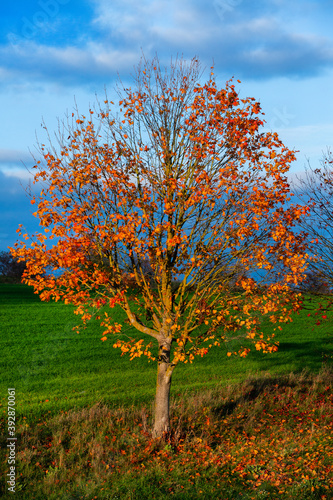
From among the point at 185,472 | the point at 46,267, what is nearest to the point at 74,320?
the point at 46,267

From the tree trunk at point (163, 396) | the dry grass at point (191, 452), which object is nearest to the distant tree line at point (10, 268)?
the dry grass at point (191, 452)

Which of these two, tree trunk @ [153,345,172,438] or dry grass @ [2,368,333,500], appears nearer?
dry grass @ [2,368,333,500]

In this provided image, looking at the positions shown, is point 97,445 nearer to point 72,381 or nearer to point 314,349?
point 72,381

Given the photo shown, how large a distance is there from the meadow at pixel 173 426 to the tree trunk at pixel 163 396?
1.26ft

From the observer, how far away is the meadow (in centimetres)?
841

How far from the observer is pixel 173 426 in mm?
11586

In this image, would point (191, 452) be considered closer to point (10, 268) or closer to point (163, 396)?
point (163, 396)

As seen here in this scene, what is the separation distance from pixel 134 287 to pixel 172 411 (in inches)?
164

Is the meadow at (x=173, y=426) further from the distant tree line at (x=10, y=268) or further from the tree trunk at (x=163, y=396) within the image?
the distant tree line at (x=10, y=268)

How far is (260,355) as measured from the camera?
70.2 feet

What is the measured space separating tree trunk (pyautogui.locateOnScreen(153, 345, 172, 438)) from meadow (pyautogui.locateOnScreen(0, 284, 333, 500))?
1.26 feet

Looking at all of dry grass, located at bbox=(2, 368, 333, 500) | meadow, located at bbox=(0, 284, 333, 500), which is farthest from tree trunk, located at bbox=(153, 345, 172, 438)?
meadow, located at bbox=(0, 284, 333, 500)

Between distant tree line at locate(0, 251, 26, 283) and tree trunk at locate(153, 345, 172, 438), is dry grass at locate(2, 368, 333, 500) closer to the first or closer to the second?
tree trunk at locate(153, 345, 172, 438)

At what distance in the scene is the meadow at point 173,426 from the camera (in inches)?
331
